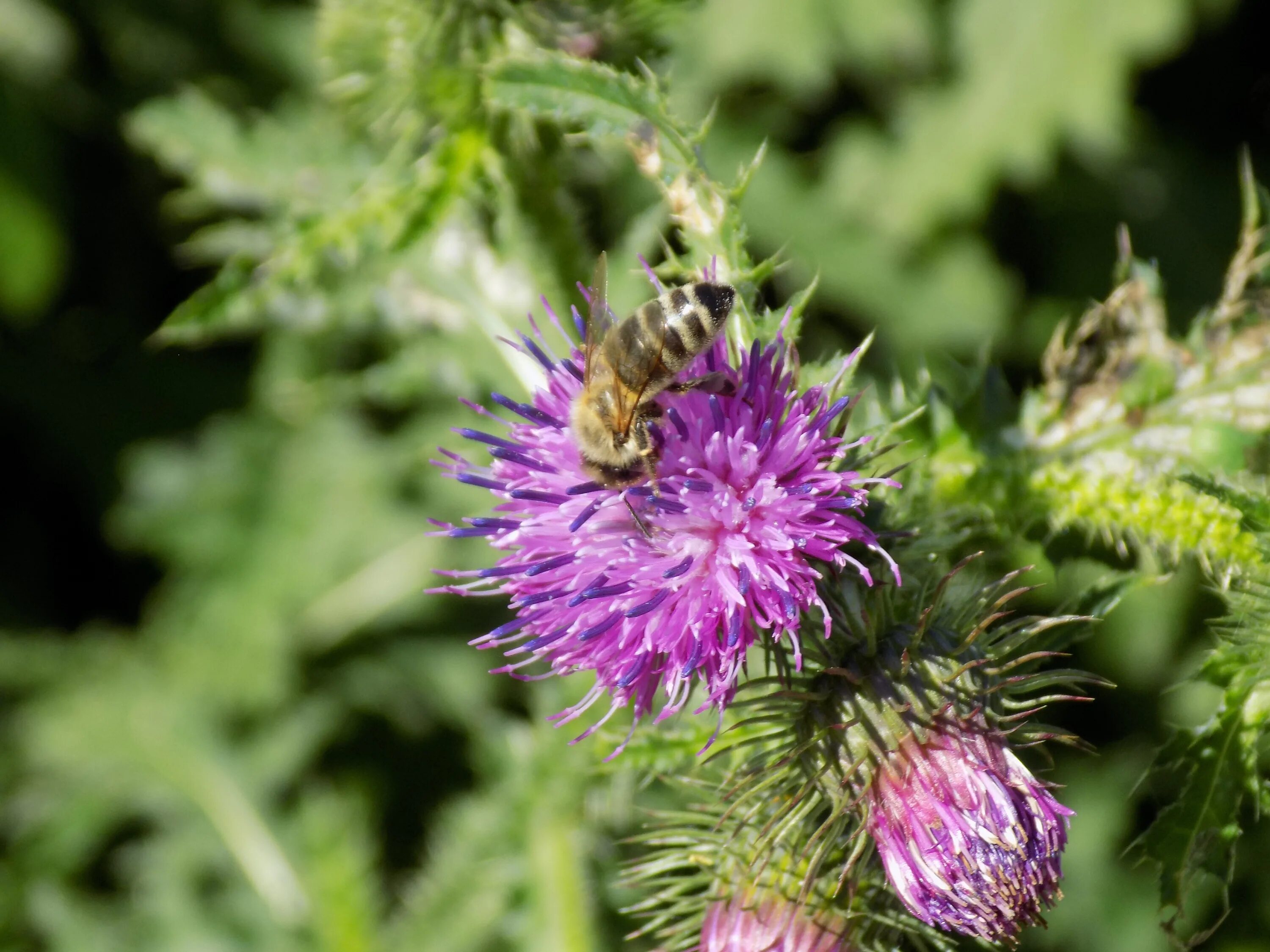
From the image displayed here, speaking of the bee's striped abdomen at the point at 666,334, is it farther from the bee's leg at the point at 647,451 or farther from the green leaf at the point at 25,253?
the green leaf at the point at 25,253

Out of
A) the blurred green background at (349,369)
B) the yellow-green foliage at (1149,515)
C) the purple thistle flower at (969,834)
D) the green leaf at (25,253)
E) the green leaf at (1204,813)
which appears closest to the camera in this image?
the purple thistle flower at (969,834)

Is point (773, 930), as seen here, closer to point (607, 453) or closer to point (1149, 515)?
point (607, 453)

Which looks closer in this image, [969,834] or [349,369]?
[969,834]

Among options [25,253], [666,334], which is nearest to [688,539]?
[666,334]

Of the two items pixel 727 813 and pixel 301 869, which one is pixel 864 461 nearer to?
pixel 727 813

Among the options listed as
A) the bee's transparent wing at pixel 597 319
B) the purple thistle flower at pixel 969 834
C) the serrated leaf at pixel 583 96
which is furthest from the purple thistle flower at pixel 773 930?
the serrated leaf at pixel 583 96

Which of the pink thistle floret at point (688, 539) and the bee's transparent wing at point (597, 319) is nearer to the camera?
the pink thistle floret at point (688, 539)

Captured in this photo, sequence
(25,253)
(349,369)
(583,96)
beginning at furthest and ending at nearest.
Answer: (349,369) < (25,253) < (583,96)
